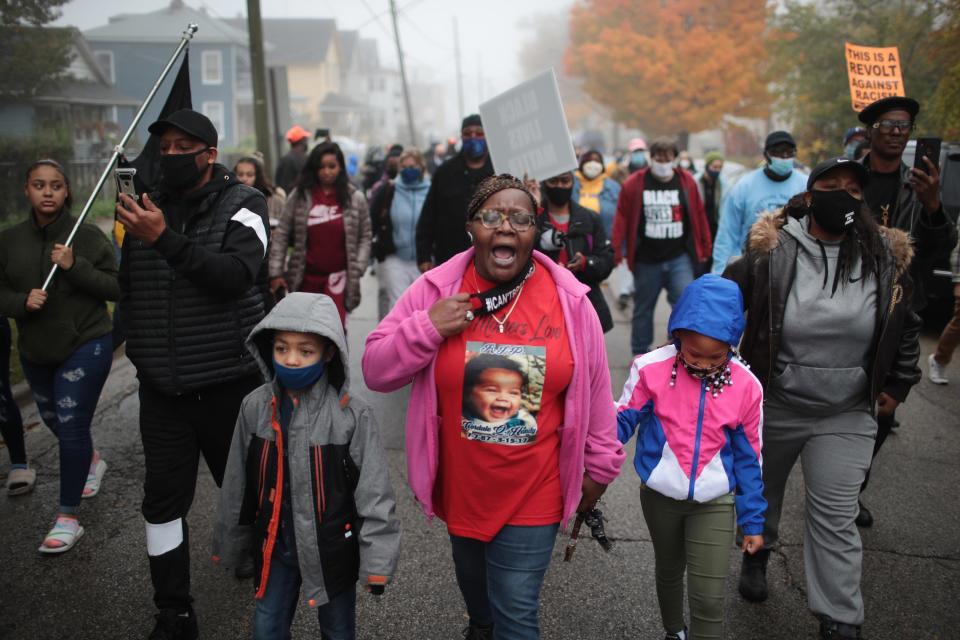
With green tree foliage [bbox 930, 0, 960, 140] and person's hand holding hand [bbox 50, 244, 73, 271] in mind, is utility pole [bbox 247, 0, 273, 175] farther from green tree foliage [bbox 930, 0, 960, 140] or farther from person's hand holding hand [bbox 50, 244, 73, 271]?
green tree foliage [bbox 930, 0, 960, 140]

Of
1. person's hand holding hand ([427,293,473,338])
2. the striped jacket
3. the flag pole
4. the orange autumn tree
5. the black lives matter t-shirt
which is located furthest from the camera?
the orange autumn tree

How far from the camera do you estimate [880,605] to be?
146 inches

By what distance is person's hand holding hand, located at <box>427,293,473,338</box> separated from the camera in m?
2.55

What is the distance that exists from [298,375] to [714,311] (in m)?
1.53

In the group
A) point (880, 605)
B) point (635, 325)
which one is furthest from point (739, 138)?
point (880, 605)

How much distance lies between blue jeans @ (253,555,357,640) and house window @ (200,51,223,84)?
44.0 metres

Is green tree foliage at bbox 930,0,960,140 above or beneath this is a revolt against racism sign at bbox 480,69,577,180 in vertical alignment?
above

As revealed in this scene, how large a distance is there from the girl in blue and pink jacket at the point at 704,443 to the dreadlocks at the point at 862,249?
59 cm

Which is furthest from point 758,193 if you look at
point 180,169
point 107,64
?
point 107,64

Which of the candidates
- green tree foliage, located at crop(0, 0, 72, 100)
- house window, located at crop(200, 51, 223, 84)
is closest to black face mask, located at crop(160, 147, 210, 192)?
green tree foliage, located at crop(0, 0, 72, 100)

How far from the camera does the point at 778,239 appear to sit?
3.38 meters

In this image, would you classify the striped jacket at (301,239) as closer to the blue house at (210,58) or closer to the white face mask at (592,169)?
the white face mask at (592,169)

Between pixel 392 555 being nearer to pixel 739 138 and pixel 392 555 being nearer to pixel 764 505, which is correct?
pixel 764 505

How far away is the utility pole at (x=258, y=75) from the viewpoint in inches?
468
